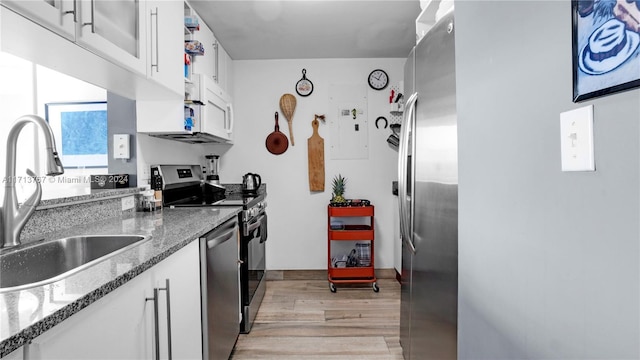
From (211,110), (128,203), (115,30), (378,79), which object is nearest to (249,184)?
(211,110)

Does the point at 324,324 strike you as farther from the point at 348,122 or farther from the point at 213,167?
the point at 348,122

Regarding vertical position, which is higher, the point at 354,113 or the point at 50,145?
the point at 354,113

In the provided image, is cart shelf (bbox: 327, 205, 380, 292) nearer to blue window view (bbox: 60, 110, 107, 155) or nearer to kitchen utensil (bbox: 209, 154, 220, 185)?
kitchen utensil (bbox: 209, 154, 220, 185)

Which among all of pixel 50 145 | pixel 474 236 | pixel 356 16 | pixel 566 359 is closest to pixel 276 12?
pixel 356 16

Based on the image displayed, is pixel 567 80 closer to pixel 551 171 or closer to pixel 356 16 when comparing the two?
pixel 551 171

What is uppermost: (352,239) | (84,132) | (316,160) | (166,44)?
(166,44)

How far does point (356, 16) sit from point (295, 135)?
1309mm

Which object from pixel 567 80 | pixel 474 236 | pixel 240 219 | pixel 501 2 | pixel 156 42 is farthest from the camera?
pixel 240 219

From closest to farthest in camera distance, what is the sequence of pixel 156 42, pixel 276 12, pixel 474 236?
pixel 474 236
pixel 156 42
pixel 276 12

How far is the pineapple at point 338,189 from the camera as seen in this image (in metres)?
3.18

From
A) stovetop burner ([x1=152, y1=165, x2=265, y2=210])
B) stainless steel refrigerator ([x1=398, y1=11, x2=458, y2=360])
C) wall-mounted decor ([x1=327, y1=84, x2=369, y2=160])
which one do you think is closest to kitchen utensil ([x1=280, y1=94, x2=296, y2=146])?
wall-mounted decor ([x1=327, y1=84, x2=369, y2=160])

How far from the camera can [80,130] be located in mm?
2096

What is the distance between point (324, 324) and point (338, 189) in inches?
51.9

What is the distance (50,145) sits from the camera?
3.39 ft
